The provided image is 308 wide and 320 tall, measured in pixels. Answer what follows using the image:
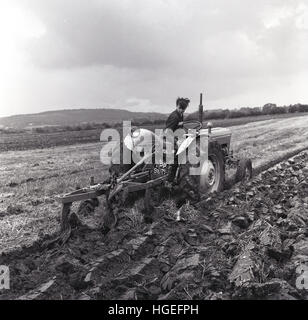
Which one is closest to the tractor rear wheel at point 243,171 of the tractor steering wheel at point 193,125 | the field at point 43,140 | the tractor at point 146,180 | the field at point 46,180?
the field at point 46,180

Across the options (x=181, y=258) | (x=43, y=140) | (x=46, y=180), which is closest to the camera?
(x=181, y=258)

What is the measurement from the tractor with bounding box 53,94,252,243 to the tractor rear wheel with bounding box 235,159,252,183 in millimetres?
790

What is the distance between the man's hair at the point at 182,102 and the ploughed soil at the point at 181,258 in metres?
1.54

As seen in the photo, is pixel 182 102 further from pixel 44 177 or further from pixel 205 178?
pixel 44 177

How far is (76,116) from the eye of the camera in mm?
72688

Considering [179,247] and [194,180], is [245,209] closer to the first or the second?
[194,180]

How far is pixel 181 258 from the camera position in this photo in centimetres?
454

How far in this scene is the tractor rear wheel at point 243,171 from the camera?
8289 mm

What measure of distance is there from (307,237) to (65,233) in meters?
2.85

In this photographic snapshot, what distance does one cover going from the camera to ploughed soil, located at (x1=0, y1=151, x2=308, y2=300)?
148 inches

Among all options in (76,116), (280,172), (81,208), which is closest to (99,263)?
(81,208)

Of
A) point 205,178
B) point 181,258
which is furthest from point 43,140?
point 181,258

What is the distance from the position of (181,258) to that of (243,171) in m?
4.12

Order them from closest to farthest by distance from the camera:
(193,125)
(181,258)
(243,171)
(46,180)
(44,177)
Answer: (181,258) < (193,125) < (243,171) < (46,180) < (44,177)
